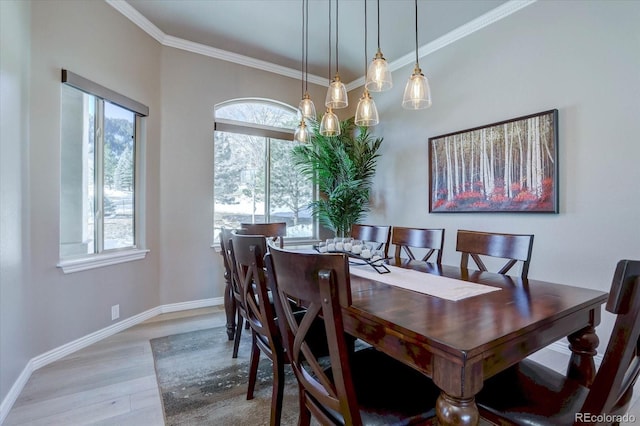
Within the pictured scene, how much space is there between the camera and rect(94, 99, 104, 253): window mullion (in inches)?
114

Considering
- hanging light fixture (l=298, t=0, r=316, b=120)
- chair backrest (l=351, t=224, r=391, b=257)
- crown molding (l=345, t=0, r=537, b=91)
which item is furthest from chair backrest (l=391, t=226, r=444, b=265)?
crown molding (l=345, t=0, r=537, b=91)

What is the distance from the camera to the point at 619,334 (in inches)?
31.0

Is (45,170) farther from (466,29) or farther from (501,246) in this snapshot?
(466,29)

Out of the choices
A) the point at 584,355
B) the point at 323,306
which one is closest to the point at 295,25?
the point at 323,306

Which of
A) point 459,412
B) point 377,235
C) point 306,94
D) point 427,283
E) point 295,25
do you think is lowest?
point 459,412

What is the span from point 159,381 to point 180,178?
2202 millimetres

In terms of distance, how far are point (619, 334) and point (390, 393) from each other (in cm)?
70

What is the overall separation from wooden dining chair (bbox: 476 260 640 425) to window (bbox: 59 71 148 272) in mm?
3034

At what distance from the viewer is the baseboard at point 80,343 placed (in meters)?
1.86

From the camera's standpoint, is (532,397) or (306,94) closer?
(532,397)

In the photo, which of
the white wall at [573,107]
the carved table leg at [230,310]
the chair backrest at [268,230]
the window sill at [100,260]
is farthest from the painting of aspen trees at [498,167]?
the window sill at [100,260]

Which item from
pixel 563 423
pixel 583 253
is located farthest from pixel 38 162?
pixel 583 253

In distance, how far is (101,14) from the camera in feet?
9.14

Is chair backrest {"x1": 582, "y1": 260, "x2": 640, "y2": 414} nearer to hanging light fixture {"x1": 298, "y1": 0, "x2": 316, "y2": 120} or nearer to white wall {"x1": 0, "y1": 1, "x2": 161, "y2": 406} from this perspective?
hanging light fixture {"x1": 298, "y1": 0, "x2": 316, "y2": 120}
